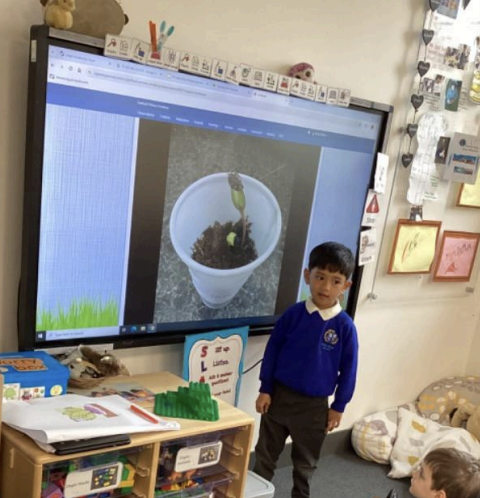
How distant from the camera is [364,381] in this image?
114 inches

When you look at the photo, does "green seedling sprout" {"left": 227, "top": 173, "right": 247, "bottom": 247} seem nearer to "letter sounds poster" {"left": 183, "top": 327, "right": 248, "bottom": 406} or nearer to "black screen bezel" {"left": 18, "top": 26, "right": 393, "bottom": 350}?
"letter sounds poster" {"left": 183, "top": 327, "right": 248, "bottom": 406}

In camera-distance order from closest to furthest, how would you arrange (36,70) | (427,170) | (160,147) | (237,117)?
(36,70) < (160,147) < (237,117) < (427,170)

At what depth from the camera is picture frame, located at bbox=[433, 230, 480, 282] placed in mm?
2955

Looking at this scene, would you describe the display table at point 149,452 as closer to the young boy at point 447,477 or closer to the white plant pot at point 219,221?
the white plant pot at point 219,221

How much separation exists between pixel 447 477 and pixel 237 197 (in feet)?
3.65

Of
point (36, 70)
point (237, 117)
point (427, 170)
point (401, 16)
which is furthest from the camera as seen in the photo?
point (427, 170)

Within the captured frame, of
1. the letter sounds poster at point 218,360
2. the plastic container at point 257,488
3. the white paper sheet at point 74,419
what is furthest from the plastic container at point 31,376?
the plastic container at point 257,488

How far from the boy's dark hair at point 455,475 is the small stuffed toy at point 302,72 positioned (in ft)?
4.36

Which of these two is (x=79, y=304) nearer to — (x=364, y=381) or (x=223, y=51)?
(x=223, y=51)

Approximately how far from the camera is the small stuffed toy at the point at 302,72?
217cm

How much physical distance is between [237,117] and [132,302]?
28.0 inches

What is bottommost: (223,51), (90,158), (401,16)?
(90,158)

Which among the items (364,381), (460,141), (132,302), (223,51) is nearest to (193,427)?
(132,302)

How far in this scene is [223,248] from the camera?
2.15m
